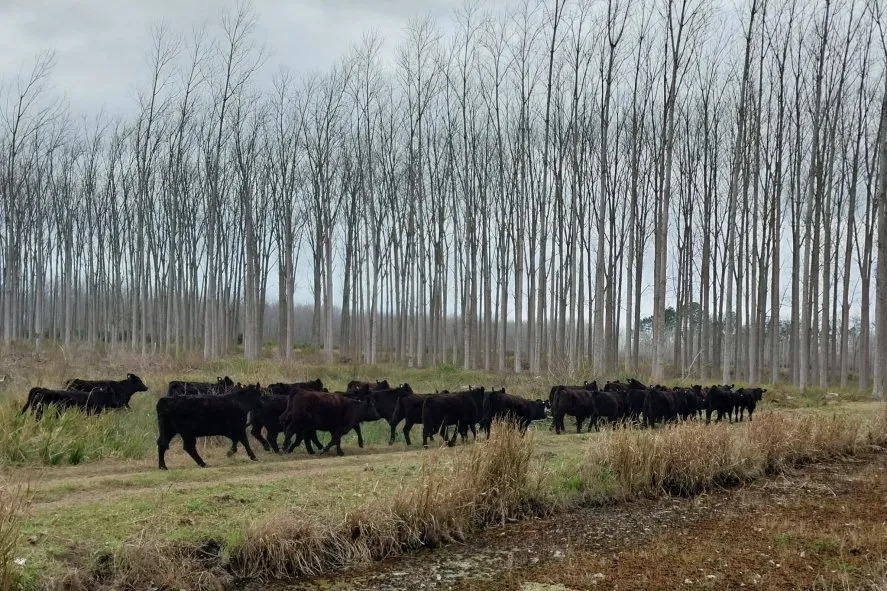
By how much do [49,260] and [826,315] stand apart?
4701cm

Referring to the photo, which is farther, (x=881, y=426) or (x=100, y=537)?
(x=881, y=426)

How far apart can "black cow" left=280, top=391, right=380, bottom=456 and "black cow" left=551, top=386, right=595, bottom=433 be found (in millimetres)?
5624

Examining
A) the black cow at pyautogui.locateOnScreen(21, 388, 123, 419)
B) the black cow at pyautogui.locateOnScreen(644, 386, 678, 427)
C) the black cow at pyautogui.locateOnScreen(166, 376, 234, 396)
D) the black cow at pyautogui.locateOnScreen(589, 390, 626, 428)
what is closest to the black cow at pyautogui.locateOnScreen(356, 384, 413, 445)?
the black cow at pyautogui.locateOnScreen(166, 376, 234, 396)

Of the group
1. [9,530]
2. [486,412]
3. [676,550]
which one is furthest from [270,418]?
[676,550]

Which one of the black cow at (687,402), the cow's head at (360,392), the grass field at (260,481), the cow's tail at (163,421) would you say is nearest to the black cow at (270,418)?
the grass field at (260,481)

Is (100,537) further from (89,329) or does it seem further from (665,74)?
(89,329)

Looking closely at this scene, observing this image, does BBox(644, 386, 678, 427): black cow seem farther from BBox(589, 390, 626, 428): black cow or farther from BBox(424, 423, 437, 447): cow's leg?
BBox(424, 423, 437, 447): cow's leg

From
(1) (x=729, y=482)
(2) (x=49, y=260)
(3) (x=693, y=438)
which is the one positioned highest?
(2) (x=49, y=260)

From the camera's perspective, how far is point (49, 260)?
49562 mm

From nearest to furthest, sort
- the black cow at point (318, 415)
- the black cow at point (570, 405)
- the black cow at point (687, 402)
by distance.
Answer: the black cow at point (318, 415), the black cow at point (570, 405), the black cow at point (687, 402)

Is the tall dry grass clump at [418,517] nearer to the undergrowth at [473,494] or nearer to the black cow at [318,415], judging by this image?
the undergrowth at [473,494]

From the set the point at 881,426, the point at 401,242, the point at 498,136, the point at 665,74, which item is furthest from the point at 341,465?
the point at 401,242

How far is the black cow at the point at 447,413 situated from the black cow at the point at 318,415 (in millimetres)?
1632

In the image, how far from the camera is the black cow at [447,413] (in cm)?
1511
